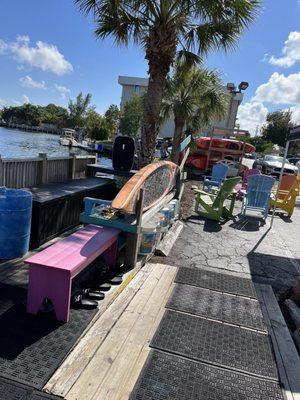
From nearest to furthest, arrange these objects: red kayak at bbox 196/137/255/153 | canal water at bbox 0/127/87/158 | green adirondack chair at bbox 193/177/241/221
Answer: green adirondack chair at bbox 193/177/241/221, red kayak at bbox 196/137/255/153, canal water at bbox 0/127/87/158

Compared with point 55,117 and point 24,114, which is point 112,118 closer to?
point 55,117

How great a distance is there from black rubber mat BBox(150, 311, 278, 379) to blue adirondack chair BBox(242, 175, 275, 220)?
18.7ft

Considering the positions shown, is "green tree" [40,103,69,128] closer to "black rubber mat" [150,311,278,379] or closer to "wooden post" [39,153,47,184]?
"wooden post" [39,153,47,184]

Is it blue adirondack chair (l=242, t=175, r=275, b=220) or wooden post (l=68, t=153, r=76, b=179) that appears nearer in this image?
wooden post (l=68, t=153, r=76, b=179)

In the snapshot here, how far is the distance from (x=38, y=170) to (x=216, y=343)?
4522 mm

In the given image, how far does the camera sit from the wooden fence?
547 cm

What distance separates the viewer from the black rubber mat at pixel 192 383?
95.5 inches

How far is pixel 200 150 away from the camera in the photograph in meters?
16.9

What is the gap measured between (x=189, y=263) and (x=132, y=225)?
1.39 meters

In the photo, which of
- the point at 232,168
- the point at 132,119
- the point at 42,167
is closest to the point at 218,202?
the point at 42,167

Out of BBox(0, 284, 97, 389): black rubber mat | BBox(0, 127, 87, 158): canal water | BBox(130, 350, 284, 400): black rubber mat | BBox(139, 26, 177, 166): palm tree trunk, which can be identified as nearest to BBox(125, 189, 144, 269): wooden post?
BBox(0, 284, 97, 389): black rubber mat

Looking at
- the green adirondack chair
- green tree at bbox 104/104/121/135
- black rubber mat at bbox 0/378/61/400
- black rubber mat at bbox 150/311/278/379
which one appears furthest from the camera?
green tree at bbox 104/104/121/135

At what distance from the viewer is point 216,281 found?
453cm


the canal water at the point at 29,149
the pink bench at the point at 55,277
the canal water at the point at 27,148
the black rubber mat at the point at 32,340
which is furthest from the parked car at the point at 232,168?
the black rubber mat at the point at 32,340
